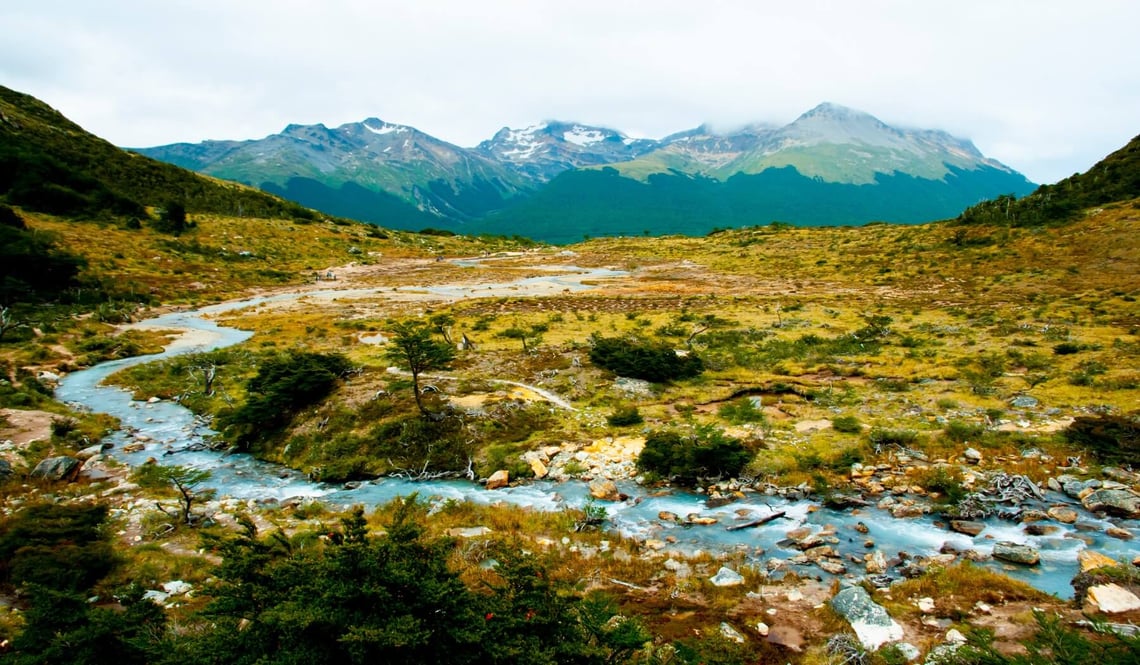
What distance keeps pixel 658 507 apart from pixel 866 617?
502 cm

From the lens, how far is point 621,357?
20.8m

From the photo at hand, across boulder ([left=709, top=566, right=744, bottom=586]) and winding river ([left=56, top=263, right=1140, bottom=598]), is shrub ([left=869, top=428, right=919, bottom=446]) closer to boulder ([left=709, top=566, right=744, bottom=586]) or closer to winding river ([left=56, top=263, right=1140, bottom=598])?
winding river ([left=56, top=263, right=1140, bottom=598])

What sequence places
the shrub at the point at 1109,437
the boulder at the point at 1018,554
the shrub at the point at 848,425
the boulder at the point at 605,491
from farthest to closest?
the shrub at the point at 848,425
the boulder at the point at 605,491
the shrub at the point at 1109,437
the boulder at the point at 1018,554

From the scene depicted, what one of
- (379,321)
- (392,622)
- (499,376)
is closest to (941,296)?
(499,376)

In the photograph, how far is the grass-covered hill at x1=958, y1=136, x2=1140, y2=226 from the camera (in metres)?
48.9

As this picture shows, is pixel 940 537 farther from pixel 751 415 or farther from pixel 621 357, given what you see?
pixel 621 357

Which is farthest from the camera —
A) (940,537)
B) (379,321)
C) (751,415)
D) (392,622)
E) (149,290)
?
(149,290)

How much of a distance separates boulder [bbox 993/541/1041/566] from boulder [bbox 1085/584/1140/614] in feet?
4.09

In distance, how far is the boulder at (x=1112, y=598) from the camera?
715 centimetres

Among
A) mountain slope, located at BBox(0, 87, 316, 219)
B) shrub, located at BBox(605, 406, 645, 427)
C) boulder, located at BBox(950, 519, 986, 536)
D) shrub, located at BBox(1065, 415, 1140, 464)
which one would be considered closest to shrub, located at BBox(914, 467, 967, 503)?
boulder, located at BBox(950, 519, 986, 536)

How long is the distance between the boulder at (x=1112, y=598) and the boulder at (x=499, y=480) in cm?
1112

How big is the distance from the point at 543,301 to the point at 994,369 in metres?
28.9

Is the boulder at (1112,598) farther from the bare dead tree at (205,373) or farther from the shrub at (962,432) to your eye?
the bare dead tree at (205,373)

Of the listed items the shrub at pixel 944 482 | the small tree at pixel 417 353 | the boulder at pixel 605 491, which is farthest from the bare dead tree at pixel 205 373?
the shrub at pixel 944 482
